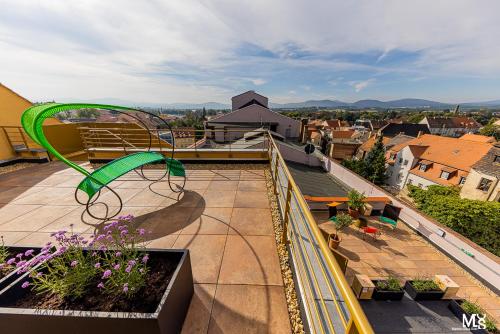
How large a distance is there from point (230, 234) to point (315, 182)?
1058 cm

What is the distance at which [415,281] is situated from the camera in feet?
19.3

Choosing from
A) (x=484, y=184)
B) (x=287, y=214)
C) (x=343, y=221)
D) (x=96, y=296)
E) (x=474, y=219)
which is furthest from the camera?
(x=484, y=184)

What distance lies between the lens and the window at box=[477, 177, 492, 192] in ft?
56.7

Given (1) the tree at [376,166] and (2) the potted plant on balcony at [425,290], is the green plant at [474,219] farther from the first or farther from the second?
(1) the tree at [376,166]

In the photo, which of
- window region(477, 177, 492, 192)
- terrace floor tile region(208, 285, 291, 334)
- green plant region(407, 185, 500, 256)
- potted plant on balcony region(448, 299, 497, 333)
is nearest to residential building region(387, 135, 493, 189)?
window region(477, 177, 492, 192)

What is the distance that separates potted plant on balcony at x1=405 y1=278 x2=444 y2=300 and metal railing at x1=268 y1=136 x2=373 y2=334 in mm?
5561

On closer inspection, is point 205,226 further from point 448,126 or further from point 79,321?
point 448,126

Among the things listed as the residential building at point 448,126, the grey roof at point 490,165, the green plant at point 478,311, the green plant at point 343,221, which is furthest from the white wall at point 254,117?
the residential building at point 448,126

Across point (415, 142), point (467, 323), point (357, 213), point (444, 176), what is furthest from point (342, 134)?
point (467, 323)

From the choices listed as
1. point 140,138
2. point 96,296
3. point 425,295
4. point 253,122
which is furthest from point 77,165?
point 253,122

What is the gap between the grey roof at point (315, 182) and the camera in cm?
1117

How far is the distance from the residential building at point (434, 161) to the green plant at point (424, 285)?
2166 centimetres

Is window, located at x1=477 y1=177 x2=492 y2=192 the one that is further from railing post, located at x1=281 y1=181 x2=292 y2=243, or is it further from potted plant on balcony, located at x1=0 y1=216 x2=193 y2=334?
potted plant on balcony, located at x1=0 y1=216 x2=193 y2=334

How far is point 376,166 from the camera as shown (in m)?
28.9
